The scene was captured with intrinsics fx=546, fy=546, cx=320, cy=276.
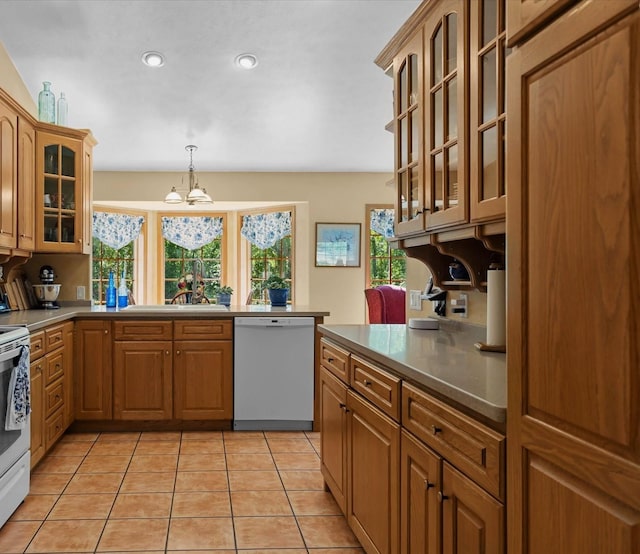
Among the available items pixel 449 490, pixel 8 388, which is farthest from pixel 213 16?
pixel 449 490

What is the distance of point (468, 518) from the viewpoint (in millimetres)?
1256

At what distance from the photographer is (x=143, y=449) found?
3.59 metres

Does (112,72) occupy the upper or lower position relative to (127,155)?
upper

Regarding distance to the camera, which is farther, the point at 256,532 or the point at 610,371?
the point at 256,532

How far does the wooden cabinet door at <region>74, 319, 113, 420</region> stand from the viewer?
3.92m

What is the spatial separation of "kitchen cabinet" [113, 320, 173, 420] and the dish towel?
1320 mm

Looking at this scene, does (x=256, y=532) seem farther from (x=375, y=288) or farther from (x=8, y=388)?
(x=375, y=288)

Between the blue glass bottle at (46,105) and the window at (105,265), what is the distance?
256 cm

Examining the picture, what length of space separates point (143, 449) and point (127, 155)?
3328 mm

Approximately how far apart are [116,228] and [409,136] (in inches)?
196

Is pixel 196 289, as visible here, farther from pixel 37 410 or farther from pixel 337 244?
pixel 337 244

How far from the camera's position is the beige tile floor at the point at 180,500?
2.30m

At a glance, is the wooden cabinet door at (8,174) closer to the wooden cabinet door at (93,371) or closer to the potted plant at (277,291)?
the wooden cabinet door at (93,371)

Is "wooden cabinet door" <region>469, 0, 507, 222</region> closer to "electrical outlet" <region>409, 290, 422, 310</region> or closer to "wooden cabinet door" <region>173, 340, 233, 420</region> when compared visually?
"electrical outlet" <region>409, 290, 422, 310</region>
